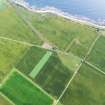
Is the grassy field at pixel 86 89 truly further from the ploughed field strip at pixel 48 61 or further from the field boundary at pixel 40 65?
the field boundary at pixel 40 65

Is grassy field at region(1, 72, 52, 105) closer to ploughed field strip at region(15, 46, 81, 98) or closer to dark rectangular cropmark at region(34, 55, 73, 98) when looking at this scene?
ploughed field strip at region(15, 46, 81, 98)

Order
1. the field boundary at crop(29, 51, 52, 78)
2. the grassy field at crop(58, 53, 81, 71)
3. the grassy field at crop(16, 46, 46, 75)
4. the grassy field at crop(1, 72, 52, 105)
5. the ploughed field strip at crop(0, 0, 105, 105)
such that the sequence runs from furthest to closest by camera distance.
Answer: the grassy field at crop(58, 53, 81, 71), the grassy field at crop(16, 46, 46, 75), the field boundary at crop(29, 51, 52, 78), the ploughed field strip at crop(0, 0, 105, 105), the grassy field at crop(1, 72, 52, 105)

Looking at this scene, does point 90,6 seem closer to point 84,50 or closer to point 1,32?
point 84,50

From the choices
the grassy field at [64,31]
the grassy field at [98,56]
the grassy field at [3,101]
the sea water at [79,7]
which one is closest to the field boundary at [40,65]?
the grassy field at [64,31]

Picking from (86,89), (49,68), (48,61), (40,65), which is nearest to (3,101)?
(40,65)

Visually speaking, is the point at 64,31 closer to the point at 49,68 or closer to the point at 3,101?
the point at 49,68

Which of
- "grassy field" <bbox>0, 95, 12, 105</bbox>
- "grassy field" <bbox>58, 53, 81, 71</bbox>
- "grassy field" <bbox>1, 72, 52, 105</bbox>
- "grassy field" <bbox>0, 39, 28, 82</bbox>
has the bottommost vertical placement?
"grassy field" <bbox>0, 95, 12, 105</bbox>

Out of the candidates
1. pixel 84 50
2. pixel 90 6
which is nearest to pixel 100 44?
pixel 84 50

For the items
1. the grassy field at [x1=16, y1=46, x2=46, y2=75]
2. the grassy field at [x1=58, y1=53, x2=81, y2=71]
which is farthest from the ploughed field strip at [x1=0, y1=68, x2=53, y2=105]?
the grassy field at [x1=58, y1=53, x2=81, y2=71]
